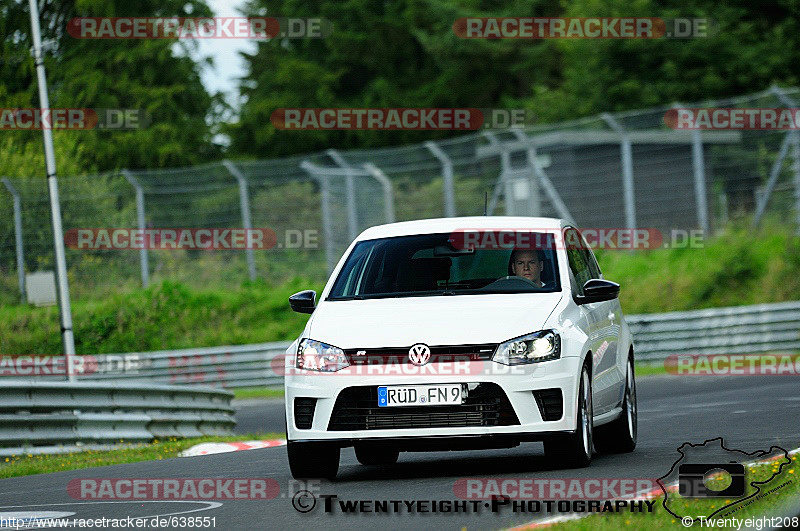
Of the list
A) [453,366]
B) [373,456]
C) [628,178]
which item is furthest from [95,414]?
[628,178]

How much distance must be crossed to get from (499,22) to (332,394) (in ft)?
149

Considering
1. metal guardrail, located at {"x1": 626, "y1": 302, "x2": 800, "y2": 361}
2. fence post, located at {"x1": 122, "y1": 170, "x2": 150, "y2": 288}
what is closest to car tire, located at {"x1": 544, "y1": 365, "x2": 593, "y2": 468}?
metal guardrail, located at {"x1": 626, "y1": 302, "x2": 800, "y2": 361}

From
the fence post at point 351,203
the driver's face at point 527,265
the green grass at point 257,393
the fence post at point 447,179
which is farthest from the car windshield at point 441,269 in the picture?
the fence post at point 351,203

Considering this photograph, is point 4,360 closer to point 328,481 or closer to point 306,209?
point 306,209

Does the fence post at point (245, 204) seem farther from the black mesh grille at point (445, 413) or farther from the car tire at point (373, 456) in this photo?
the black mesh grille at point (445, 413)

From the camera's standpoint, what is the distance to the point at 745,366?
25.5 m

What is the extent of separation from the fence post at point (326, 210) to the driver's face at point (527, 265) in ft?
65.7

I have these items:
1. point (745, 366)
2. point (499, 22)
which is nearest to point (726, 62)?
point (499, 22)

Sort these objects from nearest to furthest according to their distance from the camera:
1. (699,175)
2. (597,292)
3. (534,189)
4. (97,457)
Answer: (597,292)
(97,457)
(699,175)
(534,189)

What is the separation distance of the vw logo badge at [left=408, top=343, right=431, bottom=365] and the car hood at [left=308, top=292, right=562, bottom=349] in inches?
1.7

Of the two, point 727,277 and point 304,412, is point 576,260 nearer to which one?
point 304,412

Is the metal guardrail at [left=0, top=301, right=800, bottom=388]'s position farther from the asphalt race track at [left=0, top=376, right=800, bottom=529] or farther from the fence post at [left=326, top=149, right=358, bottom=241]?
the asphalt race track at [left=0, top=376, right=800, bottom=529]

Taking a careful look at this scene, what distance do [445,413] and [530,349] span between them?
67cm

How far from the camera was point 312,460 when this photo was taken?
10.1 metres
